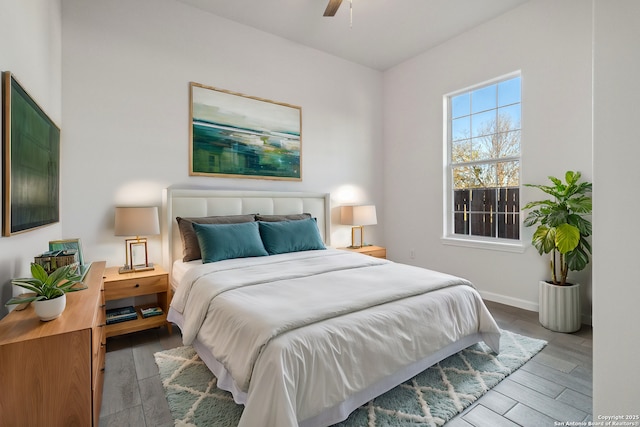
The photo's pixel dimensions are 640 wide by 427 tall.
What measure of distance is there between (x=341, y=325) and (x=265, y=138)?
111 inches

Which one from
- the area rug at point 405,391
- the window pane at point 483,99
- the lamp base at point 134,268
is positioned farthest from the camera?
the window pane at point 483,99

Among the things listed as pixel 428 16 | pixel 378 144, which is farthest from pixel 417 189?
pixel 428 16

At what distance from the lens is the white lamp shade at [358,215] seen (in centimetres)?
423

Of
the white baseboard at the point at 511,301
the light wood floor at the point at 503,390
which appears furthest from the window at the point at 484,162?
the light wood floor at the point at 503,390

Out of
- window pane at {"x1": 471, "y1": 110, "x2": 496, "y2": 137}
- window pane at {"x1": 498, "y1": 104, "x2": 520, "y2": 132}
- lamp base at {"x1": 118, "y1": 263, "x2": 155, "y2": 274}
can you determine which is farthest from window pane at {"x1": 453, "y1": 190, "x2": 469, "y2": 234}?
lamp base at {"x1": 118, "y1": 263, "x2": 155, "y2": 274}

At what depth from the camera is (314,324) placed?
160cm

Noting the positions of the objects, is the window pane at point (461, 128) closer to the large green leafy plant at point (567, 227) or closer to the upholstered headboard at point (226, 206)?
the large green leafy plant at point (567, 227)

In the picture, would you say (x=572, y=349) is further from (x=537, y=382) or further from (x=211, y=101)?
(x=211, y=101)

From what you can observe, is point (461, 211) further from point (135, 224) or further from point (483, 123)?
point (135, 224)

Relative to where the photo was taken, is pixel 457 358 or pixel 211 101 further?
pixel 211 101

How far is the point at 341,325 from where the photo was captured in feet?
5.36

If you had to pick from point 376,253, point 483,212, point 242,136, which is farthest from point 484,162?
point 242,136

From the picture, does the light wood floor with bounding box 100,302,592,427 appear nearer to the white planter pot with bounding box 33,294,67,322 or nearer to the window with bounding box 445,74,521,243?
the white planter pot with bounding box 33,294,67,322

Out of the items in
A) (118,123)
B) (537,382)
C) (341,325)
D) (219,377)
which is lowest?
(537,382)
